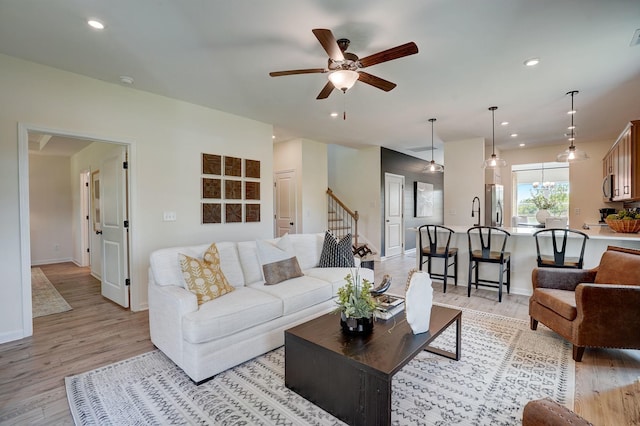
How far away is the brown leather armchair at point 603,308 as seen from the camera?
232 centimetres

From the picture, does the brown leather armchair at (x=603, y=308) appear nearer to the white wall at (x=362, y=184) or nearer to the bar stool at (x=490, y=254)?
the bar stool at (x=490, y=254)

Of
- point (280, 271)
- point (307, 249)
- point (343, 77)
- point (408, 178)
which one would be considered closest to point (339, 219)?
point (408, 178)

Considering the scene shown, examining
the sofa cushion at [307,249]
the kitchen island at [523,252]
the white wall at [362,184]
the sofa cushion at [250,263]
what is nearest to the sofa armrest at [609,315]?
the kitchen island at [523,252]

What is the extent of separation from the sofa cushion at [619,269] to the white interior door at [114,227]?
5144 millimetres

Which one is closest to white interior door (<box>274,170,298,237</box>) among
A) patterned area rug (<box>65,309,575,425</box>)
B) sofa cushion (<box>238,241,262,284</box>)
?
sofa cushion (<box>238,241,262,284</box>)

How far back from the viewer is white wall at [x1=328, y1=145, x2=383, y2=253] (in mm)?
7230

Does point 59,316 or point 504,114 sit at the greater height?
point 504,114

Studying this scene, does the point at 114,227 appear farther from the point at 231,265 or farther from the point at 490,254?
the point at 490,254

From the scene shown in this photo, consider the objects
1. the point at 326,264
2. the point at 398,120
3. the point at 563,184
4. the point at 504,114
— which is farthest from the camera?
the point at 563,184

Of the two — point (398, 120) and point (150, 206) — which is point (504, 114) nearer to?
point (398, 120)

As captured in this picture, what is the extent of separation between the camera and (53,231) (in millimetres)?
6980

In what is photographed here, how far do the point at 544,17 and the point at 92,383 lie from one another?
14.1 ft

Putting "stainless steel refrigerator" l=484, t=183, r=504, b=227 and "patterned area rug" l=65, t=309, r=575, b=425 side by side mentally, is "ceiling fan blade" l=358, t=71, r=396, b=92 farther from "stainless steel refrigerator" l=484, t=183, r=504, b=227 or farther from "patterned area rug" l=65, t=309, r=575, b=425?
"stainless steel refrigerator" l=484, t=183, r=504, b=227

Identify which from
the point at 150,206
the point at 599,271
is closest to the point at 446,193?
the point at 599,271
